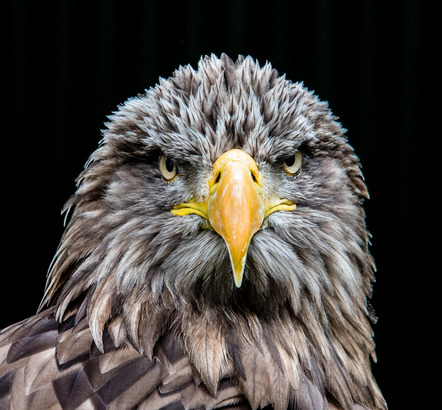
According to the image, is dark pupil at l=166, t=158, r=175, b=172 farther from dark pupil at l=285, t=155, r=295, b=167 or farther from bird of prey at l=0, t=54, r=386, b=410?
dark pupil at l=285, t=155, r=295, b=167

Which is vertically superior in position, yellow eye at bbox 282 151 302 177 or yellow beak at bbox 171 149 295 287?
yellow eye at bbox 282 151 302 177

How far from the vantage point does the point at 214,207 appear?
66.2 inches

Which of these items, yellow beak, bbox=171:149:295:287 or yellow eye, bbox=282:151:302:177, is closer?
yellow beak, bbox=171:149:295:287

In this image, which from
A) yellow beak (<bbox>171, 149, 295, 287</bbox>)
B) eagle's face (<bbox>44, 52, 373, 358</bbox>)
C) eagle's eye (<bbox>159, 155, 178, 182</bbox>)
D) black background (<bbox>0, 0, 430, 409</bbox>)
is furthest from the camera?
black background (<bbox>0, 0, 430, 409</bbox>)

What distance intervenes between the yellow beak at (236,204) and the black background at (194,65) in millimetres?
1691

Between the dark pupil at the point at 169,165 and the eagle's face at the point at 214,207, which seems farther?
the dark pupil at the point at 169,165

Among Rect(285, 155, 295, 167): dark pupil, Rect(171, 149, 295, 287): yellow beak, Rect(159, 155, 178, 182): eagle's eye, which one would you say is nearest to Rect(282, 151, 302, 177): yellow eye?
Rect(285, 155, 295, 167): dark pupil

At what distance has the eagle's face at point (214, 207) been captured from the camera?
1811mm

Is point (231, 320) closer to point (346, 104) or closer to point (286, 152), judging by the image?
point (286, 152)

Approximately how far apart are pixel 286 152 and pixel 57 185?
1717mm

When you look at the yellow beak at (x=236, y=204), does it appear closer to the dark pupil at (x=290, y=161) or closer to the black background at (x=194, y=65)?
the dark pupil at (x=290, y=161)

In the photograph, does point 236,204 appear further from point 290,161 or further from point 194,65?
point 194,65

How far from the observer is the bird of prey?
1.66 metres

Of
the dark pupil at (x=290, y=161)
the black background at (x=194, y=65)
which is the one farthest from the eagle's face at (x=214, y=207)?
the black background at (x=194, y=65)
